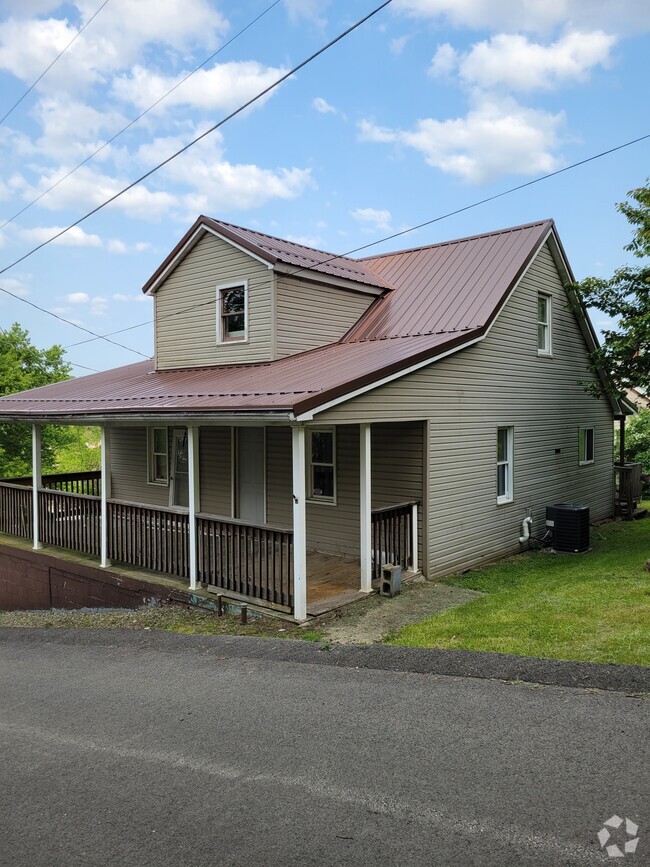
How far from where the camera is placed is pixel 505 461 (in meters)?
12.6

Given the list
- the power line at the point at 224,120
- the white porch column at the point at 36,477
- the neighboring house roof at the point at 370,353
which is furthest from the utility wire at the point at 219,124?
the white porch column at the point at 36,477

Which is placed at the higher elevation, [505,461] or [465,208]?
[465,208]

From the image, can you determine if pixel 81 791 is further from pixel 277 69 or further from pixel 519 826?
pixel 277 69

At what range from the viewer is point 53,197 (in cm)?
1634

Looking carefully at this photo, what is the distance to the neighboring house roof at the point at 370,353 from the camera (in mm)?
8695

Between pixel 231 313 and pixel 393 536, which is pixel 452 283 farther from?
pixel 393 536

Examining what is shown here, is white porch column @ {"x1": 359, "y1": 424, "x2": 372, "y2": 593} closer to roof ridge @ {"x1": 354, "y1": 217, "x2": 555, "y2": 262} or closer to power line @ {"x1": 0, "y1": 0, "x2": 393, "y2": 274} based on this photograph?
power line @ {"x1": 0, "y1": 0, "x2": 393, "y2": 274}

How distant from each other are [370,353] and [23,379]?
86.1 ft

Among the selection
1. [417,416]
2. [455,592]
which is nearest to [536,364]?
[417,416]

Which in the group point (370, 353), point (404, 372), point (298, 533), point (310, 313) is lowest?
point (298, 533)

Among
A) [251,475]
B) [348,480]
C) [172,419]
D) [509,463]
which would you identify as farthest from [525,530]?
[172,419]

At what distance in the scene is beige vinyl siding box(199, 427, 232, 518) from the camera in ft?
43.8

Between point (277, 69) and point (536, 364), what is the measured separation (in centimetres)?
804

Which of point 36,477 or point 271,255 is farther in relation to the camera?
point 36,477
